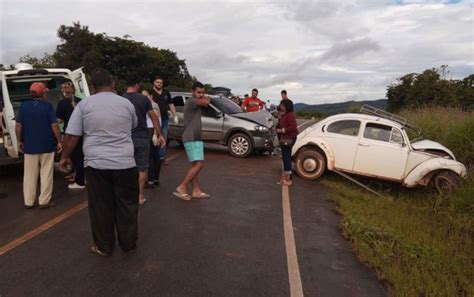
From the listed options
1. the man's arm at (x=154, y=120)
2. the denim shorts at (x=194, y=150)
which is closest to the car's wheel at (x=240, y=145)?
the denim shorts at (x=194, y=150)

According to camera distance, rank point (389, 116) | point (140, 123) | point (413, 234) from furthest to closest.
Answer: point (389, 116), point (140, 123), point (413, 234)

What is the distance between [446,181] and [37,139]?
7472mm

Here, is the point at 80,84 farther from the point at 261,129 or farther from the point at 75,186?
the point at 261,129

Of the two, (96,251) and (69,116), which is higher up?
(69,116)

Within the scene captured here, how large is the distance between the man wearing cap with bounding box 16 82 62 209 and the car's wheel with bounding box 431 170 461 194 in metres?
7.06

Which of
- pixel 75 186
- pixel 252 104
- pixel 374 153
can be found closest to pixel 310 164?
pixel 374 153

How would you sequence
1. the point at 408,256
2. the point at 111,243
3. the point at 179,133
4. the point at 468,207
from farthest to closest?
the point at 179,133 → the point at 468,207 → the point at 408,256 → the point at 111,243

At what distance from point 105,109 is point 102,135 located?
10.5 inches

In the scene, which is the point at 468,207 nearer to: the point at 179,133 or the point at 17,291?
the point at 17,291

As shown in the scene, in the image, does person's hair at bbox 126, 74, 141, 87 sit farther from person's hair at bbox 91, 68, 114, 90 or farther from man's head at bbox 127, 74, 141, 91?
person's hair at bbox 91, 68, 114, 90

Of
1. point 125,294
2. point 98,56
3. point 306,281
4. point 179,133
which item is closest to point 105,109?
point 125,294

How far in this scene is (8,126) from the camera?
24.9 feet

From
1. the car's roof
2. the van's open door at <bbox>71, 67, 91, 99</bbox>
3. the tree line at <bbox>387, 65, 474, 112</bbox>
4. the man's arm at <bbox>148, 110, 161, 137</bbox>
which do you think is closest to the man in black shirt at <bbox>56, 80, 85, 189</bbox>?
the van's open door at <bbox>71, 67, 91, 99</bbox>

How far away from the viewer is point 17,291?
362 centimetres
